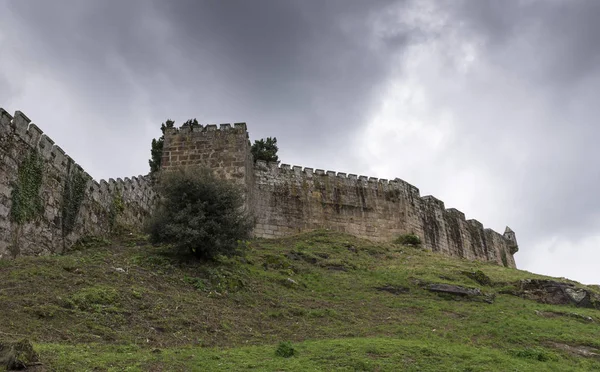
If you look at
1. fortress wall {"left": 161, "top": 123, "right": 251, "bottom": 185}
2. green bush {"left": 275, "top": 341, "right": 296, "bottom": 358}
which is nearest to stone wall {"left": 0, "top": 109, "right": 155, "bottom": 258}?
fortress wall {"left": 161, "top": 123, "right": 251, "bottom": 185}

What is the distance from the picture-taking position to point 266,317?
14.0 m

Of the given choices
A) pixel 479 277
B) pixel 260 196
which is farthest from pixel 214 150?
pixel 479 277

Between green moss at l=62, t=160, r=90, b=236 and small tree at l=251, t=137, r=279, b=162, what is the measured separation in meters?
18.6

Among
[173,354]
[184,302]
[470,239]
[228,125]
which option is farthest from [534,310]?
[470,239]

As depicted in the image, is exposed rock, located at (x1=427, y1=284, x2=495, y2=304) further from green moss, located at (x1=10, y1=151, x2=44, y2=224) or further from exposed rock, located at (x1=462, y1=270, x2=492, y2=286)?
green moss, located at (x1=10, y1=151, x2=44, y2=224)

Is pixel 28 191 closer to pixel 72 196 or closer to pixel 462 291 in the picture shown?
pixel 72 196

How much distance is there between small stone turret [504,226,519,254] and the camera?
150 feet

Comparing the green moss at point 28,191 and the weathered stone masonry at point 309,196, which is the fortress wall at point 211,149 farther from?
the green moss at point 28,191

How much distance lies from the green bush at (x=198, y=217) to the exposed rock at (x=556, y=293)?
10780 millimetres

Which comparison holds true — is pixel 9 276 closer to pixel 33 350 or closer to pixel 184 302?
pixel 184 302

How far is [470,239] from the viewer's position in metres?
39.1

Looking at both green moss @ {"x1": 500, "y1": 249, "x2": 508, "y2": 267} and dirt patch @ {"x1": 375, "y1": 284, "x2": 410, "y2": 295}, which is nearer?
dirt patch @ {"x1": 375, "y1": 284, "x2": 410, "y2": 295}

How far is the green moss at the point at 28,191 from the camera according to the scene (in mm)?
15930

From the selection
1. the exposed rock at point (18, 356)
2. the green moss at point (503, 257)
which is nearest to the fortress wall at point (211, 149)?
the exposed rock at point (18, 356)
